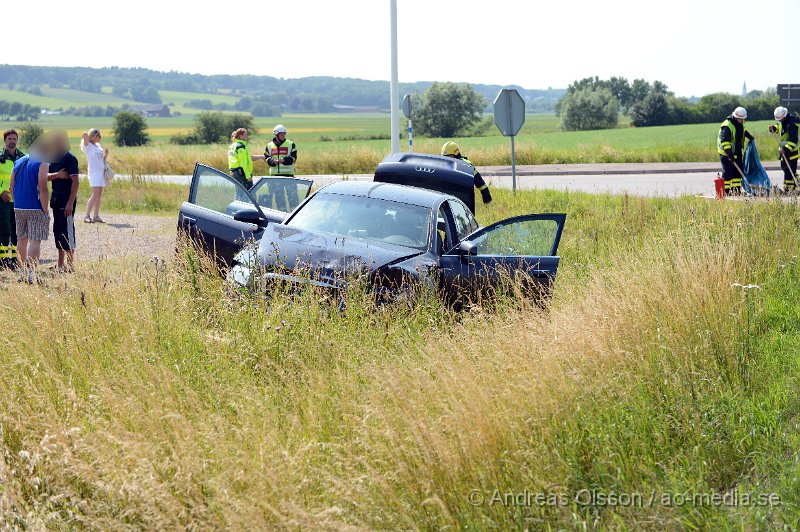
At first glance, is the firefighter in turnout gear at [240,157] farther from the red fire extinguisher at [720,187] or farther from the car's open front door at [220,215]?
the red fire extinguisher at [720,187]

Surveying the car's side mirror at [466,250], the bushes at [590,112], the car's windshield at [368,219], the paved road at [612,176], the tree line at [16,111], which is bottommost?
the paved road at [612,176]

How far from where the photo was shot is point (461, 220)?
370 inches

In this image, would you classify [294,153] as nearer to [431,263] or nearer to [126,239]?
[126,239]

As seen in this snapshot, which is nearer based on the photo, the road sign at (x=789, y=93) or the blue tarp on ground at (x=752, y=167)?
the blue tarp on ground at (x=752, y=167)

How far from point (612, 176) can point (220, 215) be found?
21.0 meters

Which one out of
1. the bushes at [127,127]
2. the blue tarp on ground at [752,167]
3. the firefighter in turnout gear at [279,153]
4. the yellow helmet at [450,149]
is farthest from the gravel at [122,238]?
the bushes at [127,127]

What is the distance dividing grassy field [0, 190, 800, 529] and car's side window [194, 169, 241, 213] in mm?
2326

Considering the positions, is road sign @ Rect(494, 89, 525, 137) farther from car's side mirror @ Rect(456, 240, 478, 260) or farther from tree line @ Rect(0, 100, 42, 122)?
tree line @ Rect(0, 100, 42, 122)

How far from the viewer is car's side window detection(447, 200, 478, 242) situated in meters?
9.16

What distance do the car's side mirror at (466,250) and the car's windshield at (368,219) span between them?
572 millimetres

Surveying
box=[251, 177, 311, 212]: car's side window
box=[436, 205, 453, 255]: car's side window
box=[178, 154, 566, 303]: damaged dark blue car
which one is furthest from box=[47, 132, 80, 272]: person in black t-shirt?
box=[436, 205, 453, 255]: car's side window

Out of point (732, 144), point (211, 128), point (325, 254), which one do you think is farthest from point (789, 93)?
point (211, 128)

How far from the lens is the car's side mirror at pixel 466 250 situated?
774 centimetres

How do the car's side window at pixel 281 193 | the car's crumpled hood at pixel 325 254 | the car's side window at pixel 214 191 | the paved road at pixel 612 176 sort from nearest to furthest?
the car's crumpled hood at pixel 325 254, the car's side window at pixel 214 191, the car's side window at pixel 281 193, the paved road at pixel 612 176
